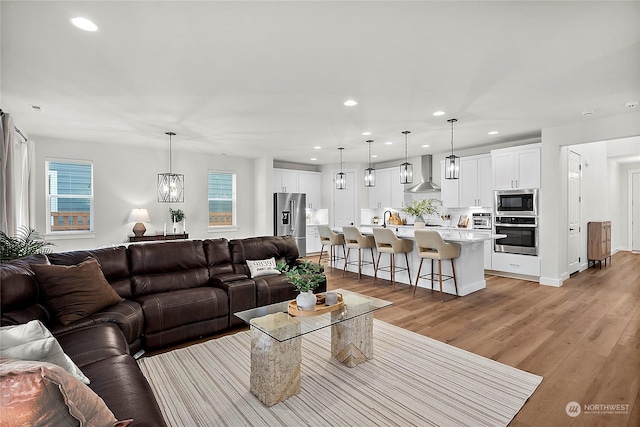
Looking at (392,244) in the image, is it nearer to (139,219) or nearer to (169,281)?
(169,281)

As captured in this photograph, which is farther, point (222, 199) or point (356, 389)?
point (222, 199)

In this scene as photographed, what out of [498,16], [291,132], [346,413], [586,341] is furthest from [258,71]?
[586,341]

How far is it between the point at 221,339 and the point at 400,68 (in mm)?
3141

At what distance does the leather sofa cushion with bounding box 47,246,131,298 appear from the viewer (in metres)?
2.99

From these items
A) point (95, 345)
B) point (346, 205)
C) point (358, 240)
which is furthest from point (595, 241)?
point (95, 345)

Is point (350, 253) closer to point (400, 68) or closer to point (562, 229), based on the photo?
point (562, 229)

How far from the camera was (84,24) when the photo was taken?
2.21 m

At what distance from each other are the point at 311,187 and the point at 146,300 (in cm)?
643

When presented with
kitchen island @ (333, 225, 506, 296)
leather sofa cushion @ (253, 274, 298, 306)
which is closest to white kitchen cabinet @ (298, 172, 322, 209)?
kitchen island @ (333, 225, 506, 296)

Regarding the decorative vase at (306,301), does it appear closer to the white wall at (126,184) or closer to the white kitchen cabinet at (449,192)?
the white wall at (126,184)

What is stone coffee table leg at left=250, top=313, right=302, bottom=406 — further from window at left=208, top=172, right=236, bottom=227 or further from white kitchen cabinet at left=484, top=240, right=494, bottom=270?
window at left=208, top=172, right=236, bottom=227

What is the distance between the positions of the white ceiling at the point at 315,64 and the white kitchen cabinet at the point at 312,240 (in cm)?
429

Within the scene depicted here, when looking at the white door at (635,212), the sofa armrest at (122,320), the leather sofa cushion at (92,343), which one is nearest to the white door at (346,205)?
the sofa armrest at (122,320)

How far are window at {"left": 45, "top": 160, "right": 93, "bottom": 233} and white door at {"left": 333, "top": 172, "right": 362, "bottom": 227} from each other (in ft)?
18.3
